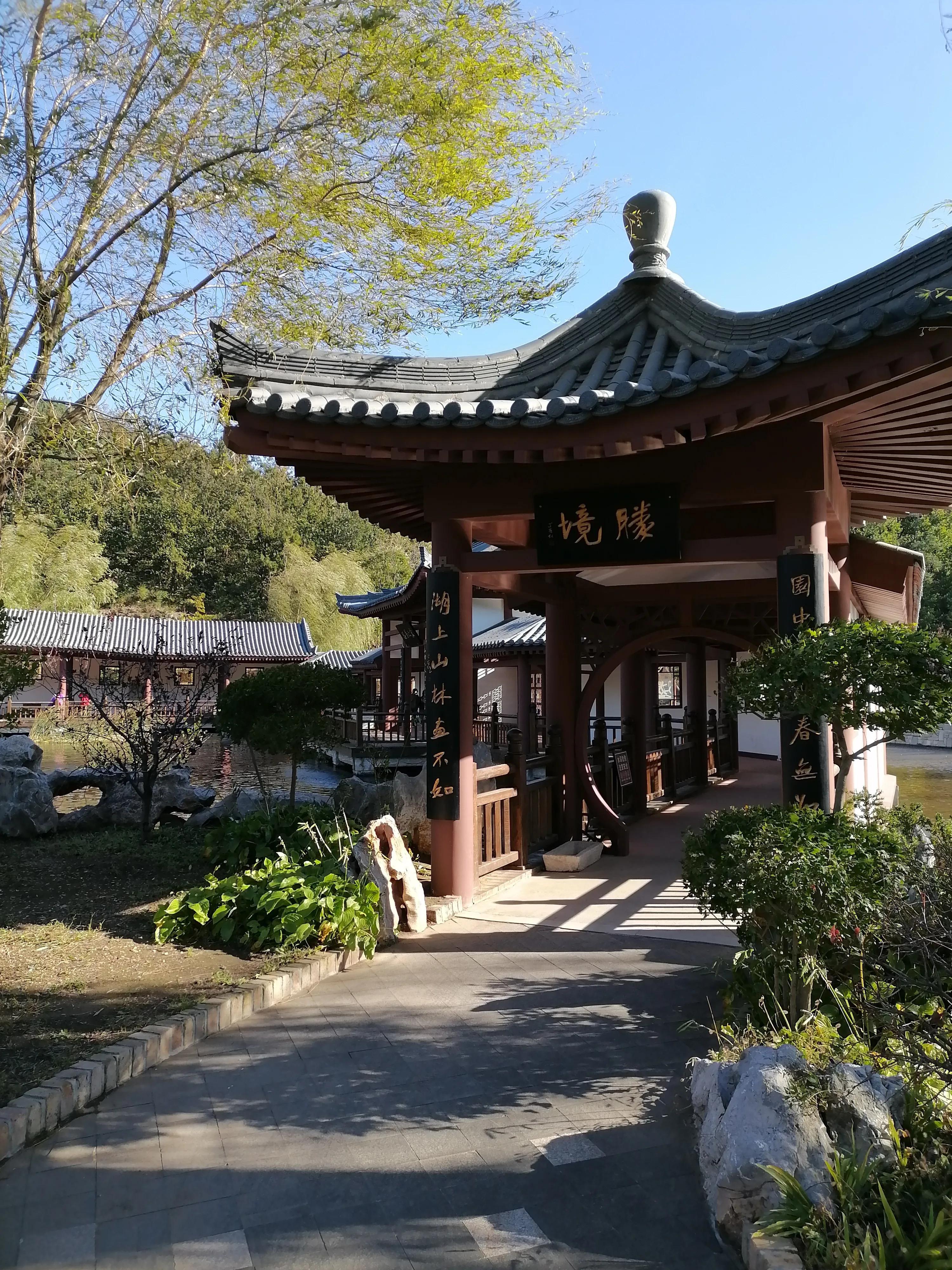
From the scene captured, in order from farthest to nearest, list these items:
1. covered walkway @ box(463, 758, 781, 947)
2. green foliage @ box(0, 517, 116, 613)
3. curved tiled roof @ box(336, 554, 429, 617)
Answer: green foliage @ box(0, 517, 116, 613) < curved tiled roof @ box(336, 554, 429, 617) < covered walkway @ box(463, 758, 781, 947)

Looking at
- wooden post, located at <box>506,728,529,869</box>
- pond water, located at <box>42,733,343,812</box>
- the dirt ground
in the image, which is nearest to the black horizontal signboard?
wooden post, located at <box>506,728,529,869</box>

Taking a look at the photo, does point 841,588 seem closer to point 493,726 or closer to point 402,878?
point 402,878

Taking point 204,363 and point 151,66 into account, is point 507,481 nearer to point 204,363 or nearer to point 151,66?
point 204,363

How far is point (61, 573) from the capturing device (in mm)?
33844

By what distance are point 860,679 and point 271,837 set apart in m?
4.24

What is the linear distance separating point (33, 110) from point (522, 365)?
11.4ft

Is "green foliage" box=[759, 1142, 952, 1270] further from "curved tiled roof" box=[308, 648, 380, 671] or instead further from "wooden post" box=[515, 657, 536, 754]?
"curved tiled roof" box=[308, 648, 380, 671]

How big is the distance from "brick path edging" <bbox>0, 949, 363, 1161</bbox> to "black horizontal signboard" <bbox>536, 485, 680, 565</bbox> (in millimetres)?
2885

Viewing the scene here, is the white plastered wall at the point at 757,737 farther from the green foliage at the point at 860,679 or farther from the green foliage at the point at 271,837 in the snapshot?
the green foliage at the point at 860,679

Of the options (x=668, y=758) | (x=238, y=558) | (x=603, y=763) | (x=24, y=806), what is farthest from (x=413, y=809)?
(x=238, y=558)

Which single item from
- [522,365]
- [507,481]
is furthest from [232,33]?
[507,481]

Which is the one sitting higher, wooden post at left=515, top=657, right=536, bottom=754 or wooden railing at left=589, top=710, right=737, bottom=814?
wooden post at left=515, top=657, right=536, bottom=754

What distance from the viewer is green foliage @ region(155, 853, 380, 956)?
16.5ft

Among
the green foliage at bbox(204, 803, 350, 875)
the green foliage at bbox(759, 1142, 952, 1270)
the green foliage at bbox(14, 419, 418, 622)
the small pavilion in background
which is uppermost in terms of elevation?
the green foliage at bbox(14, 419, 418, 622)
